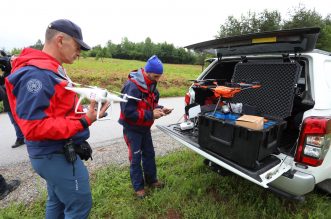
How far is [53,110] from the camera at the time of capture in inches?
62.8

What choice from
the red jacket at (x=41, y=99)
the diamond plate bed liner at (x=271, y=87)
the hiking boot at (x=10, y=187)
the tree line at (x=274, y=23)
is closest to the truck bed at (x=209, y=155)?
the diamond plate bed liner at (x=271, y=87)

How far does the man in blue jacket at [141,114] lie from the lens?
271 centimetres

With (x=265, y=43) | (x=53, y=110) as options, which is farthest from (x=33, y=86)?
(x=265, y=43)

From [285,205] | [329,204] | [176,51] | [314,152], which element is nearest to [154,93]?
[314,152]

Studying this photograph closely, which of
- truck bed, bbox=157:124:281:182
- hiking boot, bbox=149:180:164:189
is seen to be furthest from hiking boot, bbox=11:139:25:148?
truck bed, bbox=157:124:281:182

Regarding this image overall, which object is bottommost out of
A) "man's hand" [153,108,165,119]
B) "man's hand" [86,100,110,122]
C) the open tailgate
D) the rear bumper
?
the rear bumper

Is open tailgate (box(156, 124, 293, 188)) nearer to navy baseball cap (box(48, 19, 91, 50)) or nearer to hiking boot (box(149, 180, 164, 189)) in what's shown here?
hiking boot (box(149, 180, 164, 189))

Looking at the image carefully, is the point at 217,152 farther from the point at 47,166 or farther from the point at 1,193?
the point at 1,193

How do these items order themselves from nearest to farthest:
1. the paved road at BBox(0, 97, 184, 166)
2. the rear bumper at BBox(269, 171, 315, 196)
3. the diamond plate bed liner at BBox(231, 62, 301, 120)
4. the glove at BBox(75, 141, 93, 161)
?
the glove at BBox(75, 141, 93, 161) < the rear bumper at BBox(269, 171, 315, 196) < the diamond plate bed liner at BBox(231, 62, 301, 120) < the paved road at BBox(0, 97, 184, 166)

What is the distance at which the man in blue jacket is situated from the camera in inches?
107

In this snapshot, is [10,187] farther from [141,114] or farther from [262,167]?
[262,167]

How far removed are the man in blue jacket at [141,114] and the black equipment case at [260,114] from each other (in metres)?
0.66

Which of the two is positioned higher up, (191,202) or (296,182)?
(296,182)

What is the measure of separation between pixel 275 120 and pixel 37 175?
334 centimetres
